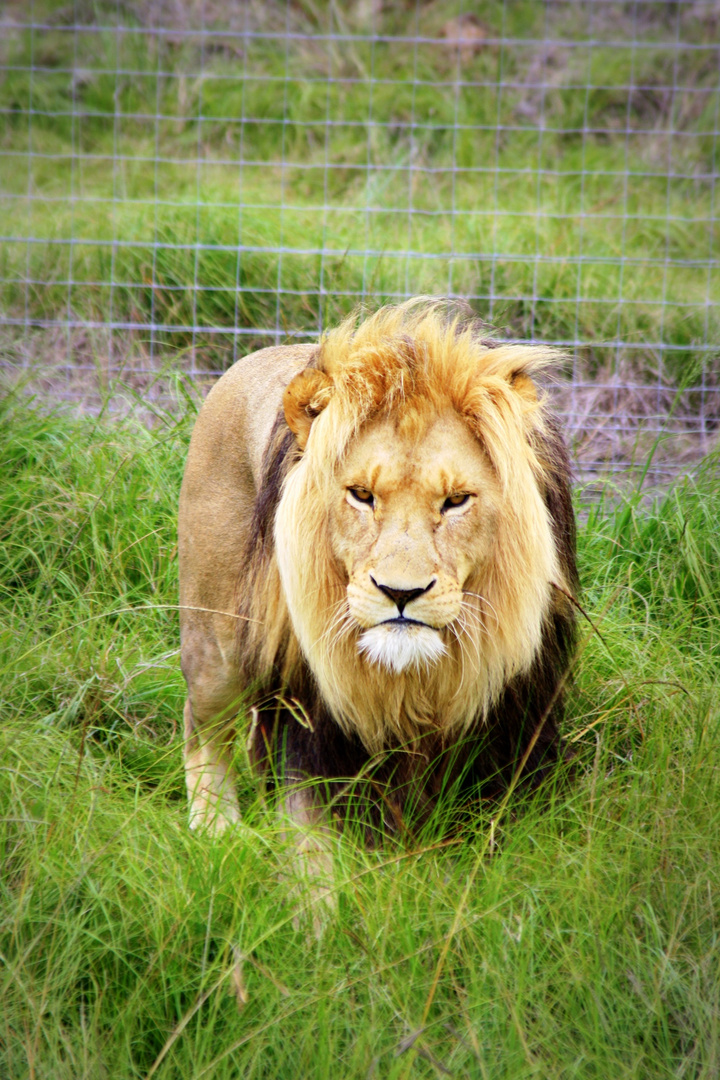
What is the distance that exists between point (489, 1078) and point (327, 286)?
4.19m

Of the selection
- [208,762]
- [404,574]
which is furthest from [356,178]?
[404,574]

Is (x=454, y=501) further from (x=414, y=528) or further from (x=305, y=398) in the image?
(x=305, y=398)

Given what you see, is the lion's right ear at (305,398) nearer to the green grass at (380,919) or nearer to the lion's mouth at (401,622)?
the lion's mouth at (401,622)

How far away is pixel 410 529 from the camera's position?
2006mm

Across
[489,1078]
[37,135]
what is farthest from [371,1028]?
[37,135]

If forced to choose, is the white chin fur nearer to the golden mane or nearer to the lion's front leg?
the golden mane

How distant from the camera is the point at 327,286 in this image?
530 centimetres

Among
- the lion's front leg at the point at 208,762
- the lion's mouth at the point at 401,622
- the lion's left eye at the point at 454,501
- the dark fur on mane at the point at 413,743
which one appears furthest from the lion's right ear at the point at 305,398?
the lion's front leg at the point at 208,762

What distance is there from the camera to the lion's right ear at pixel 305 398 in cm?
221

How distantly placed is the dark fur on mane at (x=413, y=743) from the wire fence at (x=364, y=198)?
124 cm

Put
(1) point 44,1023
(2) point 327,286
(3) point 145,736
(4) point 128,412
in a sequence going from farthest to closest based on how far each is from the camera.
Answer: (2) point 327,286 → (4) point 128,412 → (3) point 145,736 → (1) point 44,1023

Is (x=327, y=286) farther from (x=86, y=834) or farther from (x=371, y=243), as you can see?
(x=86, y=834)

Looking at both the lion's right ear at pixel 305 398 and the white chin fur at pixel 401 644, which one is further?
the lion's right ear at pixel 305 398

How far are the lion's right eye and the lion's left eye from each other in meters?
0.14
